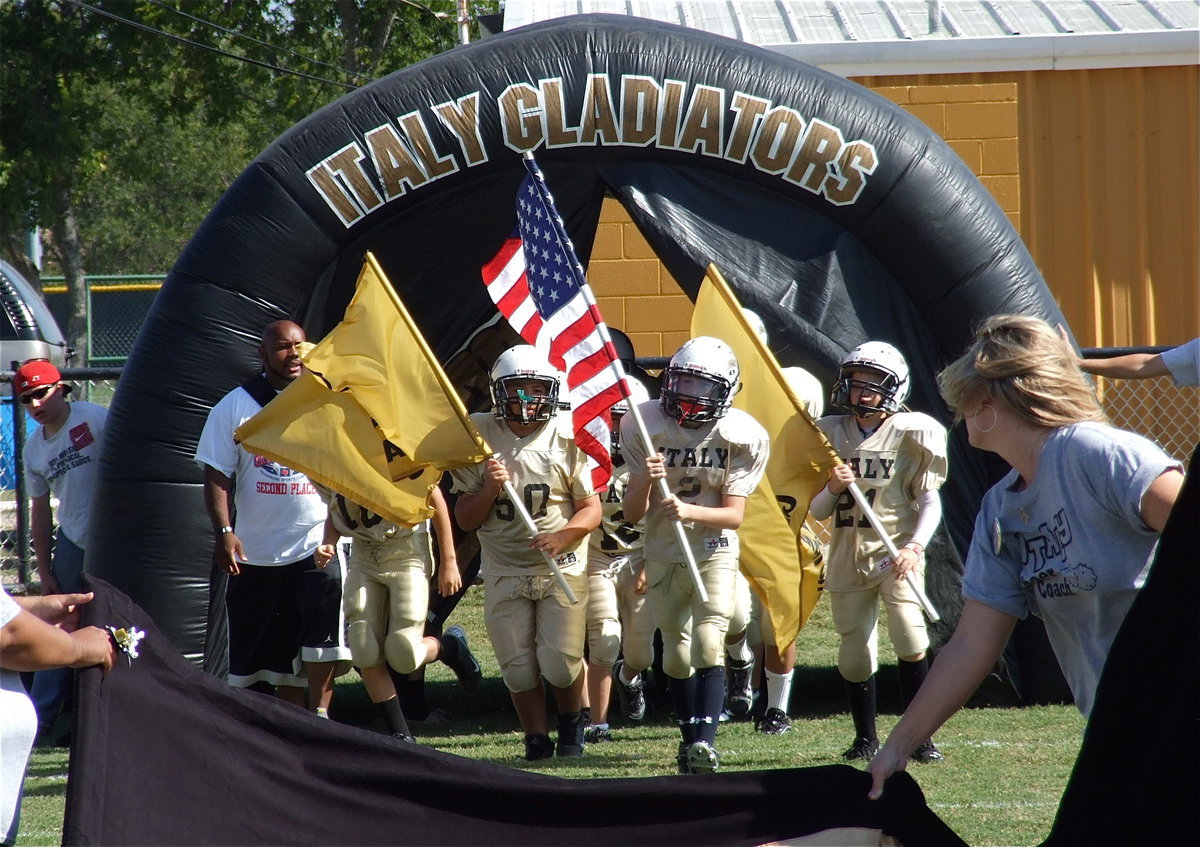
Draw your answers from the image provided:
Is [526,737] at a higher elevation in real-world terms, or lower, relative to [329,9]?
lower

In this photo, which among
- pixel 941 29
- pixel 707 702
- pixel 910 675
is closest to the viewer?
pixel 707 702

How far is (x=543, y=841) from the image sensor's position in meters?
3.34

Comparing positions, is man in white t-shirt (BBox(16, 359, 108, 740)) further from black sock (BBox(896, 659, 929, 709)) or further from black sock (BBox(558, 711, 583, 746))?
black sock (BBox(896, 659, 929, 709))

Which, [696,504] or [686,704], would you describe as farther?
[696,504]

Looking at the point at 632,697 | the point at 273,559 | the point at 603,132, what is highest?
the point at 603,132

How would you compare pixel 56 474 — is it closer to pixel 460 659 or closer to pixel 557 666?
pixel 460 659

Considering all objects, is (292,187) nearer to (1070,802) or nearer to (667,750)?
(667,750)

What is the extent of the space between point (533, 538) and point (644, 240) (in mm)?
4044

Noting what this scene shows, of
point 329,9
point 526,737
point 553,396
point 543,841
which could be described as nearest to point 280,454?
point 553,396

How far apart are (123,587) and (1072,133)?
704 cm

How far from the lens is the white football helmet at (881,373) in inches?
253

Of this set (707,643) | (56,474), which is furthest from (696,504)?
(56,474)

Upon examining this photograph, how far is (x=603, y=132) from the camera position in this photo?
286 inches

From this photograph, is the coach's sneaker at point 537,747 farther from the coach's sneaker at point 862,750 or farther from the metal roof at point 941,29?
the metal roof at point 941,29
